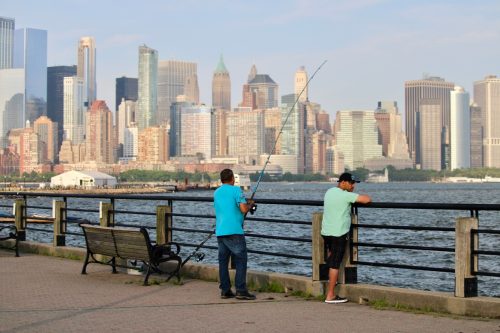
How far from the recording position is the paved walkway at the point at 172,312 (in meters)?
10.2

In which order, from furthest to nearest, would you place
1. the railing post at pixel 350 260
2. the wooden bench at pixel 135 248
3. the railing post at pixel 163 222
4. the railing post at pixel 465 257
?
the railing post at pixel 163 222, the wooden bench at pixel 135 248, the railing post at pixel 350 260, the railing post at pixel 465 257

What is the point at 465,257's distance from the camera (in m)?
11.0

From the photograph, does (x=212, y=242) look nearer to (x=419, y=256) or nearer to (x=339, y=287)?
(x=419, y=256)

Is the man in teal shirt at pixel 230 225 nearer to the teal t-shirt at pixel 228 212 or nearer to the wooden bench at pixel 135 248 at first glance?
the teal t-shirt at pixel 228 212

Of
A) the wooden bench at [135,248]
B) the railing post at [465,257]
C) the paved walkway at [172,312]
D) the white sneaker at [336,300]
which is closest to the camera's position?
the paved walkway at [172,312]

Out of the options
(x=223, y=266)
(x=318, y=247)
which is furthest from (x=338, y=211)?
(x=223, y=266)

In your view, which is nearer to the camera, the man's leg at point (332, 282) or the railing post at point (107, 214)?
the man's leg at point (332, 282)

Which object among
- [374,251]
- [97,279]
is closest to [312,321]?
[97,279]

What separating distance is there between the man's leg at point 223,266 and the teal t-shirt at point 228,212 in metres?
0.16

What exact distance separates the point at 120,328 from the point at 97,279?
458 centimetres

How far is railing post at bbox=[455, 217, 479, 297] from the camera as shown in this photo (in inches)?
432

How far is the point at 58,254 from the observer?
60.0 feet

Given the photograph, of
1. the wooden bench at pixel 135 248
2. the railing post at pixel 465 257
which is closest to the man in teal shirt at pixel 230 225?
the wooden bench at pixel 135 248

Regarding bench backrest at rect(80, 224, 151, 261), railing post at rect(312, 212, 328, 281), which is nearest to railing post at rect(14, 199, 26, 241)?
bench backrest at rect(80, 224, 151, 261)
